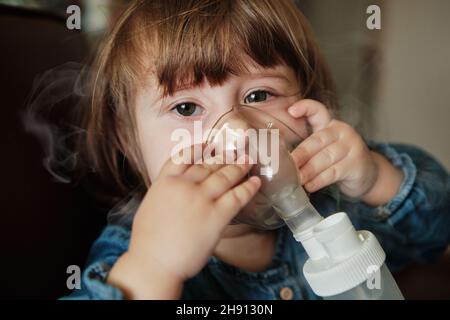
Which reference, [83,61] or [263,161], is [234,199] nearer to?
[263,161]

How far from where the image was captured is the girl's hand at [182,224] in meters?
0.40

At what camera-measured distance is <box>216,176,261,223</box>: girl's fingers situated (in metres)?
0.40

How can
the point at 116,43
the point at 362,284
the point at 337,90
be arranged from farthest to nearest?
the point at 337,90 → the point at 116,43 → the point at 362,284

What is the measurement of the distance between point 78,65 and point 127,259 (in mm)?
244

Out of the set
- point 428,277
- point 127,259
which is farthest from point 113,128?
point 428,277

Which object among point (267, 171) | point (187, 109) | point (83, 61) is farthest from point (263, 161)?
point (83, 61)

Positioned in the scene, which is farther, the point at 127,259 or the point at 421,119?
the point at 421,119

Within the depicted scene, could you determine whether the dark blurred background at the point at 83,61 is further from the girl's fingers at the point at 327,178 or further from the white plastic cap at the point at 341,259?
the white plastic cap at the point at 341,259

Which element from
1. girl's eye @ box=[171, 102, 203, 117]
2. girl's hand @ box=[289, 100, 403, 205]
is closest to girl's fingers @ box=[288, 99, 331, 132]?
girl's hand @ box=[289, 100, 403, 205]

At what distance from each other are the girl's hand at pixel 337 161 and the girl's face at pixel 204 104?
0.02m

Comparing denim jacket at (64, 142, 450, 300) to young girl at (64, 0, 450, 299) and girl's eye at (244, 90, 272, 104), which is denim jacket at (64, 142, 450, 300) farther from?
girl's eye at (244, 90, 272, 104)

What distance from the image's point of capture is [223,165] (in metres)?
0.41
